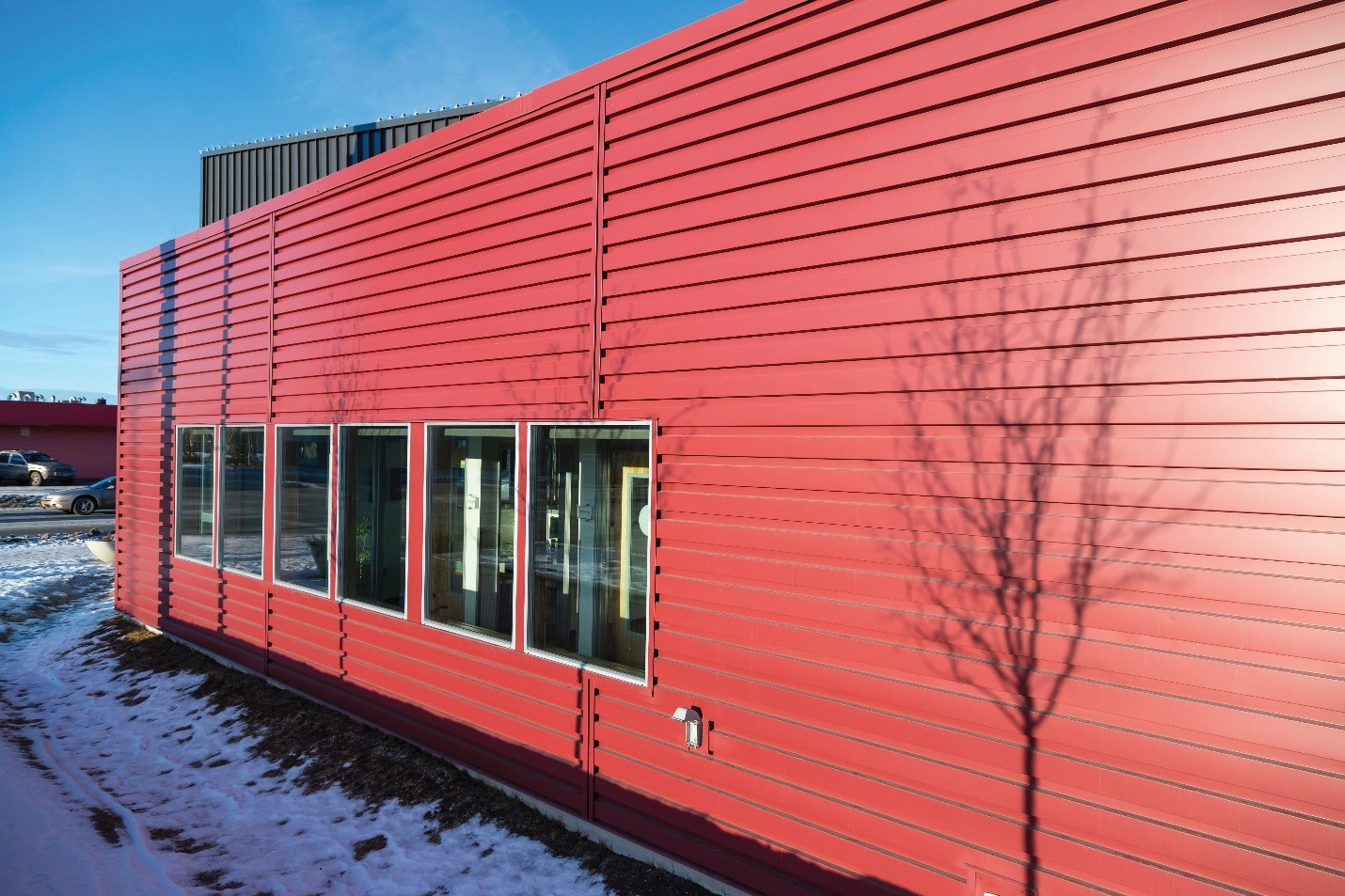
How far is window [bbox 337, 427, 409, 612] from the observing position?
6605 mm

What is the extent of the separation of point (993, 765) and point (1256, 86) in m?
2.83

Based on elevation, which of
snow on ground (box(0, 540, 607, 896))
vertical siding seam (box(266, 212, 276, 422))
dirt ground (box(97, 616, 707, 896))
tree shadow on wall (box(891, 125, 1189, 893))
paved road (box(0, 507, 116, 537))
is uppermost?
vertical siding seam (box(266, 212, 276, 422))

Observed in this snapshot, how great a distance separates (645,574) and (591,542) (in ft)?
1.92

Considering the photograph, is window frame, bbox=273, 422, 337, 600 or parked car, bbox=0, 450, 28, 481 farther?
parked car, bbox=0, 450, 28, 481

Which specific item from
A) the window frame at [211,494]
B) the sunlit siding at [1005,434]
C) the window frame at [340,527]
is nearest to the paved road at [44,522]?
the window frame at [211,494]

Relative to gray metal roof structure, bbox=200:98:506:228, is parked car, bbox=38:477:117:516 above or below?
below

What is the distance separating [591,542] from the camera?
5227 millimetres

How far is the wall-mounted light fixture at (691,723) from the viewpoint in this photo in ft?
14.5

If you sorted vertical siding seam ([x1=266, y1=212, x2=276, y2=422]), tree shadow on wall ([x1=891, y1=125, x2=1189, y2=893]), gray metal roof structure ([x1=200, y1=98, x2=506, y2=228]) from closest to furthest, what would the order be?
tree shadow on wall ([x1=891, y1=125, x2=1189, y2=893])
vertical siding seam ([x1=266, y1=212, x2=276, y2=422])
gray metal roof structure ([x1=200, y1=98, x2=506, y2=228])

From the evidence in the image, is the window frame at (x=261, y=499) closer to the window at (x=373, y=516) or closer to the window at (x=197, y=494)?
the window at (x=197, y=494)

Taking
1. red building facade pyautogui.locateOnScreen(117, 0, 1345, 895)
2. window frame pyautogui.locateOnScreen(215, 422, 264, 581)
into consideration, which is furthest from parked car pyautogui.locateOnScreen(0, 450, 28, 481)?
red building facade pyautogui.locateOnScreen(117, 0, 1345, 895)

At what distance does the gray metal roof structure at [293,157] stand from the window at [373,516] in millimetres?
5742

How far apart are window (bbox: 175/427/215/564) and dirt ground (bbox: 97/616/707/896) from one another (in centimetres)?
152

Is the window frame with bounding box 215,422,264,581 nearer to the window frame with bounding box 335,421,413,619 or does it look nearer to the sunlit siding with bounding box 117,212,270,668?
the sunlit siding with bounding box 117,212,270,668
